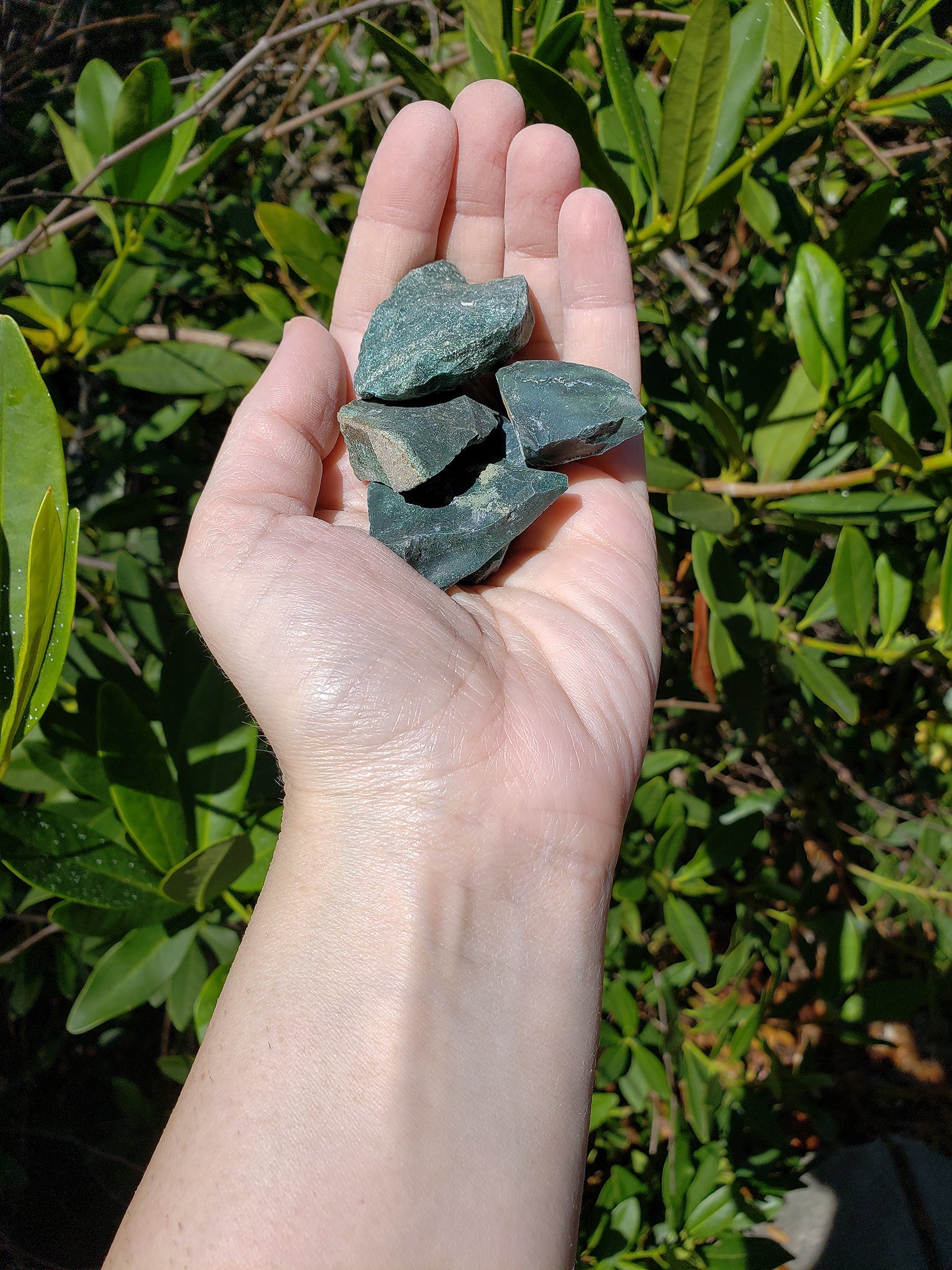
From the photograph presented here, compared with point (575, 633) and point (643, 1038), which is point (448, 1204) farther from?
point (643, 1038)

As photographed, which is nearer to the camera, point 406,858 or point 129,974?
point 406,858

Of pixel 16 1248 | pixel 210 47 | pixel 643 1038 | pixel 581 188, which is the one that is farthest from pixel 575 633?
pixel 210 47

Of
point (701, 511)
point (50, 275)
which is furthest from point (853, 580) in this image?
point (50, 275)

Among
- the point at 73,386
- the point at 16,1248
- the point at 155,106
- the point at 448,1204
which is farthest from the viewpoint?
the point at 73,386

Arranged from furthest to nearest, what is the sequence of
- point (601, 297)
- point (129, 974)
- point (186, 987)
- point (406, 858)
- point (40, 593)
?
point (601, 297), point (186, 987), point (129, 974), point (406, 858), point (40, 593)

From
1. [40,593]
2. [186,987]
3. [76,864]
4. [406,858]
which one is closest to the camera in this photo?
[40,593]

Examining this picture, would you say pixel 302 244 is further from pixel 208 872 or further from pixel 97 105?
pixel 208 872

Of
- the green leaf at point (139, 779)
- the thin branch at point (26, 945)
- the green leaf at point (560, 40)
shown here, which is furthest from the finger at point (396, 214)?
the thin branch at point (26, 945)
